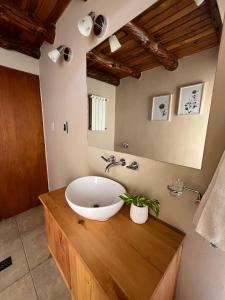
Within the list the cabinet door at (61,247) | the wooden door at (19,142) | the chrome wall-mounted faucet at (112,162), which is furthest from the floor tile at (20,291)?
the chrome wall-mounted faucet at (112,162)

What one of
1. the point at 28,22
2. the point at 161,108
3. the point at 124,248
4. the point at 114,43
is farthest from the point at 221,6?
the point at 28,22

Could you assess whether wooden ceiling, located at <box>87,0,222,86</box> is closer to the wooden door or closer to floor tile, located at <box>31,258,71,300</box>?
the wooden door

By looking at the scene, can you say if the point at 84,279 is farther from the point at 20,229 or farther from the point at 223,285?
the point at 20,229

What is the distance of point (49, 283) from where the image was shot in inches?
45.5

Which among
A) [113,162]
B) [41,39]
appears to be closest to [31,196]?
[113,162]

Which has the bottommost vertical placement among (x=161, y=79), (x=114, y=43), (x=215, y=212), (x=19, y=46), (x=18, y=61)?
(x=215, y=212)

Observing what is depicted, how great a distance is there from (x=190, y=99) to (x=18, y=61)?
210 cm

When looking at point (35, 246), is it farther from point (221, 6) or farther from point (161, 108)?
point (221, 6)

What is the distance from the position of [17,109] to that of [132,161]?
5.69ft

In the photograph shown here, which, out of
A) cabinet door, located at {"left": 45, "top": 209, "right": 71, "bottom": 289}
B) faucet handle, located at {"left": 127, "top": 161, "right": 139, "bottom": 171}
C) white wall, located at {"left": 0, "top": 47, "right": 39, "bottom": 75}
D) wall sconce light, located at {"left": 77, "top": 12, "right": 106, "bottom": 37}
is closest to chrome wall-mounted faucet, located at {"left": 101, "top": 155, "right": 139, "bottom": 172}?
faucet handle, located at {"left": 127, "top": 161, "right": 139, "bottom": 171}

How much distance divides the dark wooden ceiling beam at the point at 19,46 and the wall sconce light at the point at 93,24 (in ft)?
3.85

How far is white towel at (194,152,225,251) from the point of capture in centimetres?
48

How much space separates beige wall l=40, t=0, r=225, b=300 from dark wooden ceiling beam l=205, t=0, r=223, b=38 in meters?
0.09

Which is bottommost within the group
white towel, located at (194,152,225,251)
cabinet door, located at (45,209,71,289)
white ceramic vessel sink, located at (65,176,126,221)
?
cabinet door, located at (45,209,71,289)
